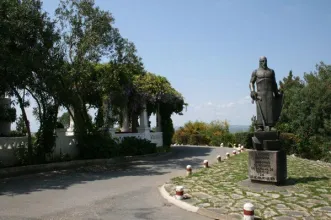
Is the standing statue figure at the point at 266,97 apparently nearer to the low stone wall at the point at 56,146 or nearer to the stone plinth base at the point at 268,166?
the stone plinth base at the point at 268,166

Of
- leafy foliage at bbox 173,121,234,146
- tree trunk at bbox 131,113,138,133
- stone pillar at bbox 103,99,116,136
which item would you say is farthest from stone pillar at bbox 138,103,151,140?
leafy foliage at bbox 173,121,234,146

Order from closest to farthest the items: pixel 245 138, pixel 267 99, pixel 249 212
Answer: pixel 249 212, pixel 267 99, pixel 245 138

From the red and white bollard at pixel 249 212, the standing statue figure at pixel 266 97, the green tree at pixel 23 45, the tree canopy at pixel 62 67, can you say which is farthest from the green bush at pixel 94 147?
the red and white bollard at pixel 249 212

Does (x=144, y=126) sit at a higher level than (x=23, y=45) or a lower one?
lower

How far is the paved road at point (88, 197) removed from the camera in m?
7.03

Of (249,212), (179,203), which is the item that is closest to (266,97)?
(179,203)

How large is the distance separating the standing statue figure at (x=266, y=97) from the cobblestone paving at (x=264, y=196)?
1932 mm

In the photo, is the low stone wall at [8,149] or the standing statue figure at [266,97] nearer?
the standing statue figure at [266,97]

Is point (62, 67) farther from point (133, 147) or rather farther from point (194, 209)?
point (194, 209)

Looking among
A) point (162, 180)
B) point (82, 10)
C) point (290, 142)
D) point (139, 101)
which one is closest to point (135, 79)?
point (139, 101)

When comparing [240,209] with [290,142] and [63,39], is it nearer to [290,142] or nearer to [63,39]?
[63,39]

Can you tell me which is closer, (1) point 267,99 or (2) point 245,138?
(1) point 267,99

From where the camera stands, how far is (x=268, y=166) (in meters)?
9.23

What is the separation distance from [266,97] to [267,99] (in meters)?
0.07
